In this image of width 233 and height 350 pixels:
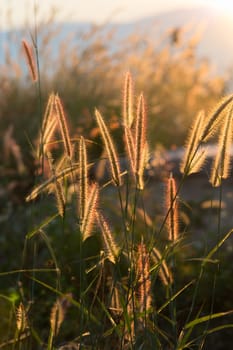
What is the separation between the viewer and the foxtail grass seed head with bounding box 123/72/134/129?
2037 mm

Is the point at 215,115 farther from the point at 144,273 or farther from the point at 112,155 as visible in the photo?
the point at 144,273

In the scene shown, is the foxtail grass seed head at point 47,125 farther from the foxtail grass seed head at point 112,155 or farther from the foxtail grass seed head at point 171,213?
the foxtail grass seed head at point 171,213

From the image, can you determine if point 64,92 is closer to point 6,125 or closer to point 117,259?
point 6,125

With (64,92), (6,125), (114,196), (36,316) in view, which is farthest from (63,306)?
(64,92)

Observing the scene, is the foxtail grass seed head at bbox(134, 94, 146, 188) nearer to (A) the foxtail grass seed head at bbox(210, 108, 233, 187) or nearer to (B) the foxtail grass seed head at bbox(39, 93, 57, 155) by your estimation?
(A) the foxtail grass seed head at bbox(210, 108, 233, 187)

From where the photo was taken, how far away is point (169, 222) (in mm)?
2082

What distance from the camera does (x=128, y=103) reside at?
2.04 metres

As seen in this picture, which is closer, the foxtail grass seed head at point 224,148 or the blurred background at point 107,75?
the foxtail grass seed head at point 224,148

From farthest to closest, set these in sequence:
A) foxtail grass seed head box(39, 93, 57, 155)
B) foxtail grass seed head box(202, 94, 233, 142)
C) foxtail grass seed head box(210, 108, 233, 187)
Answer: foxtail grass seed head box(39, 93, 57, 155)
foxtail grass seed head box(210, 108, 233, 187)
foxtail grass seed head box(202, 94, 233, 142)

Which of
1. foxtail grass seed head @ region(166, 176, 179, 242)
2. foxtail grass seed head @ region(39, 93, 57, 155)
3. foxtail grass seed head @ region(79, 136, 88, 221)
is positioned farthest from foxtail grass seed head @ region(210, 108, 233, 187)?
foxtail grass seed head @ region(39, 93, 57, 155)

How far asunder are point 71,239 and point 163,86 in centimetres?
486

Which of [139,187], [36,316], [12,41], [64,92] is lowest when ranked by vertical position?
[36,316]

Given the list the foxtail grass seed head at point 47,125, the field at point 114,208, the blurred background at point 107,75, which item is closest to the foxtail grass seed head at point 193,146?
the field at point 114,208

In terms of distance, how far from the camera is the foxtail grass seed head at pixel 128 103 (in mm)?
2037
